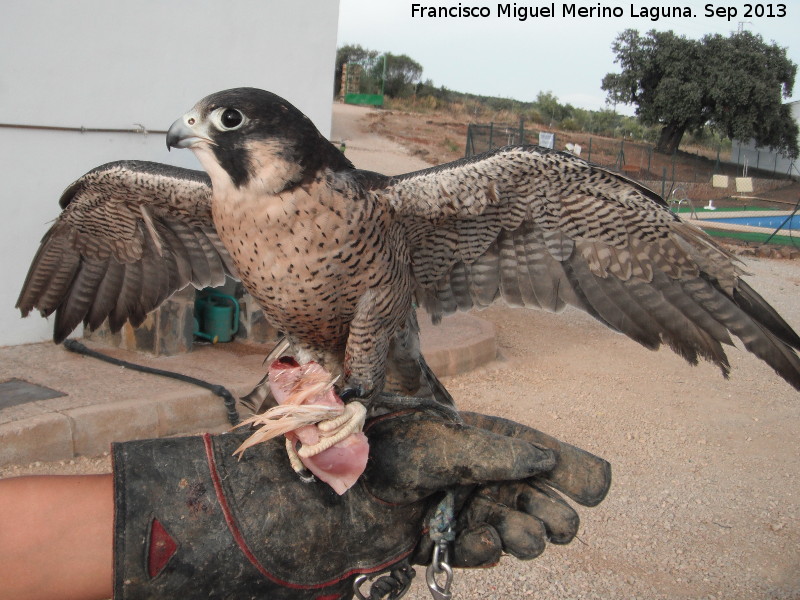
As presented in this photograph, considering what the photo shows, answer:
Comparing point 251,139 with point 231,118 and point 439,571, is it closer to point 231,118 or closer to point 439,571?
point 231,118

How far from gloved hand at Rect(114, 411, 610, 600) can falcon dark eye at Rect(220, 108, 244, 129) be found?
1.30m

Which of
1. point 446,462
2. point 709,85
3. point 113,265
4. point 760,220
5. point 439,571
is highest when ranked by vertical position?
point 709,85

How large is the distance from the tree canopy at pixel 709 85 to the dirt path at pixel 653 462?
3902cm

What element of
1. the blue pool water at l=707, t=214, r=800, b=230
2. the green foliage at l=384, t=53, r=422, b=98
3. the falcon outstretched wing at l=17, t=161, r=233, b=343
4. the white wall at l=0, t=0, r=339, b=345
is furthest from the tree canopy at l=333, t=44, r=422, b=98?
the falcon outstretched wing at l=17, t=161, r=233, b=343

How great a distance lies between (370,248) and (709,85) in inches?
1807

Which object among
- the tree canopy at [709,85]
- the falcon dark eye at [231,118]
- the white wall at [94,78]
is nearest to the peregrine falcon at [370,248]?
the falcon dark eye at [231,118]

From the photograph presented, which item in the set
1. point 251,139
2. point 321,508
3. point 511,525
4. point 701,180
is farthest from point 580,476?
point 701,180

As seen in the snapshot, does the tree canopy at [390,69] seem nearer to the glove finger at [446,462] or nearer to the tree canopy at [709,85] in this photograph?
the tree canopy at [709,85]

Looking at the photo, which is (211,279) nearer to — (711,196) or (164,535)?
(164,535)

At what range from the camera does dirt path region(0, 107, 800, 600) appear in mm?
4141

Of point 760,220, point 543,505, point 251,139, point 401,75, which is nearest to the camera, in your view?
point 543,505

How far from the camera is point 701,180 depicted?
38.2 meters

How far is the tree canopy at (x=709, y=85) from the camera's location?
4288cm

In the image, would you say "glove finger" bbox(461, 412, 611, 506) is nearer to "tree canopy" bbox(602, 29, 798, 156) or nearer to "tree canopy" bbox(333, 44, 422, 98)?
"tree canopy" bbox(602, 29, 798, 156)
